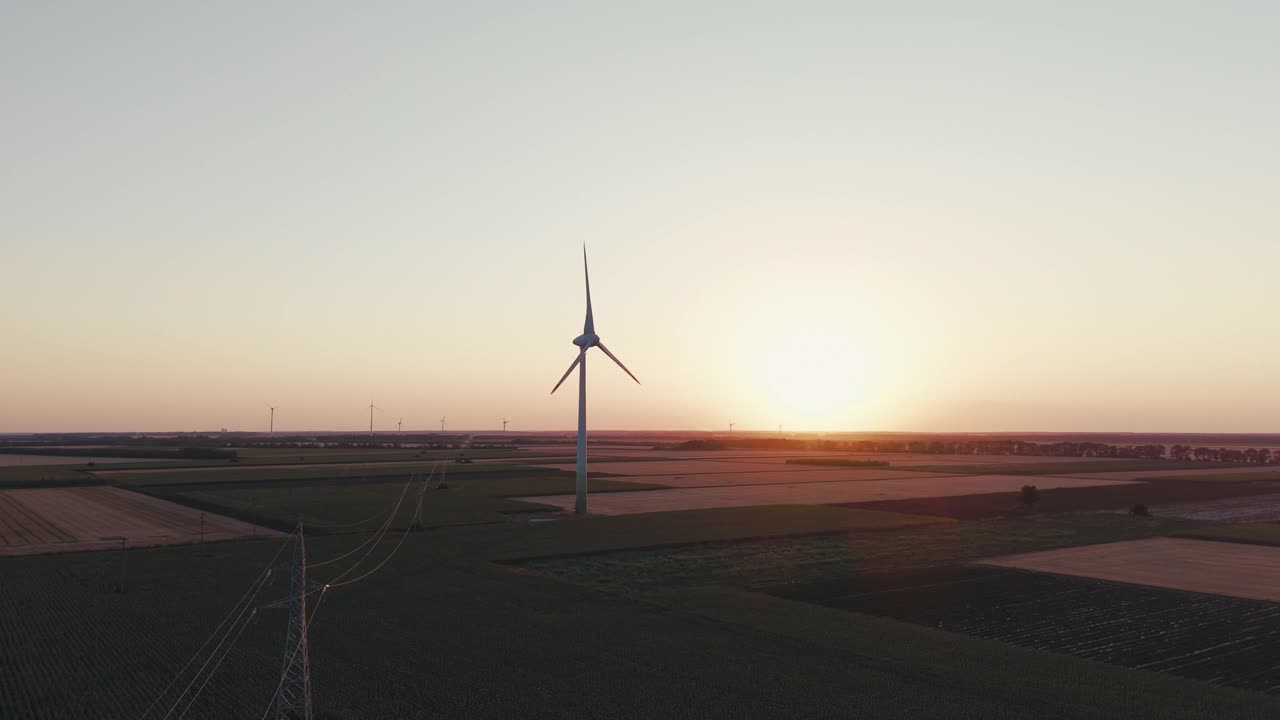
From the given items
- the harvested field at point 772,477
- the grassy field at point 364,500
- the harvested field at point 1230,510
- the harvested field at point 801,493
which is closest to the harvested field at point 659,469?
the harvested field at point 772,477

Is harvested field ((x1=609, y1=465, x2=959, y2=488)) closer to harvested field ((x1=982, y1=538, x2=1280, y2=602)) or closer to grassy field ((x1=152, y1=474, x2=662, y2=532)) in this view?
grassy field ((x1=152, y1=474, x2=662, y2=532))

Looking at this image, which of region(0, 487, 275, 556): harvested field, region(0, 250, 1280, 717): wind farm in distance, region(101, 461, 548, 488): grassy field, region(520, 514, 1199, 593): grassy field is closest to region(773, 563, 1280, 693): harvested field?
region(0, 250, 1280, 717): wind farm in distance

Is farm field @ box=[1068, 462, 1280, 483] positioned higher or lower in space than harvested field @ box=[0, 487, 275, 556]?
lower

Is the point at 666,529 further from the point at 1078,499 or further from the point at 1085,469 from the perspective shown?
the point at 1085,469

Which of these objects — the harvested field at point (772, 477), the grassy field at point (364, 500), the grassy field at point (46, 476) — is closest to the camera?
the grassy field at point (364, 500)

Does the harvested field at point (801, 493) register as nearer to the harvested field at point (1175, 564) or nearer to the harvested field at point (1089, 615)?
the harvested field at point (1175, 564)

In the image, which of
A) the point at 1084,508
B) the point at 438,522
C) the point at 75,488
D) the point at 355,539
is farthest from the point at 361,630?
the point at 75,488
